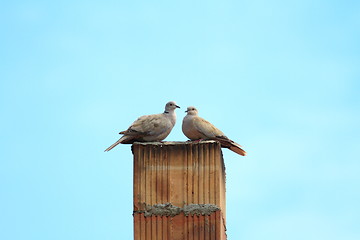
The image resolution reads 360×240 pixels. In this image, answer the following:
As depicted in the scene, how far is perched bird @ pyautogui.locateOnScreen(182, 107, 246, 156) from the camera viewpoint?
518 inches

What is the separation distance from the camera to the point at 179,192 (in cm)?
1198

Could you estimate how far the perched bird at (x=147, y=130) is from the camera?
43.3 feet

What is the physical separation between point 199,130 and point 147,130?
2.72ft

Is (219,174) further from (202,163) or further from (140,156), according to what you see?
(140,156)

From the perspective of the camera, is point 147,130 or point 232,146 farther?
point 232,146

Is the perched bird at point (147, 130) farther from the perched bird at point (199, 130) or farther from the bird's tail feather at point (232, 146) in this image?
the bird's tail feather at point (232, 146)

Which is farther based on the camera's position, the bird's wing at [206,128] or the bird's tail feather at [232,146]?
the bird's tail feather at [232,146]

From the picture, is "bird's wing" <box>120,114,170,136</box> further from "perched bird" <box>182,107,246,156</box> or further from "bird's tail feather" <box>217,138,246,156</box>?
"bird's tail feather" <box>217,138,246,156</box>

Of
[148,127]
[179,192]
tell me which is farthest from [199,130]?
[179,192]

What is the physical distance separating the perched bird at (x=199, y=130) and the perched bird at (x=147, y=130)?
1.10 ft

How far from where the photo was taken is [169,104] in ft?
45.6

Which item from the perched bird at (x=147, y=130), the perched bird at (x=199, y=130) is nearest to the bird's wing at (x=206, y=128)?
the perched bird at (x=199, y=130)

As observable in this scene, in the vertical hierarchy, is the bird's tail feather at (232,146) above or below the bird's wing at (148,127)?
below

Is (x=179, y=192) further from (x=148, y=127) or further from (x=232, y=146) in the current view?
(x=232, y=146)
